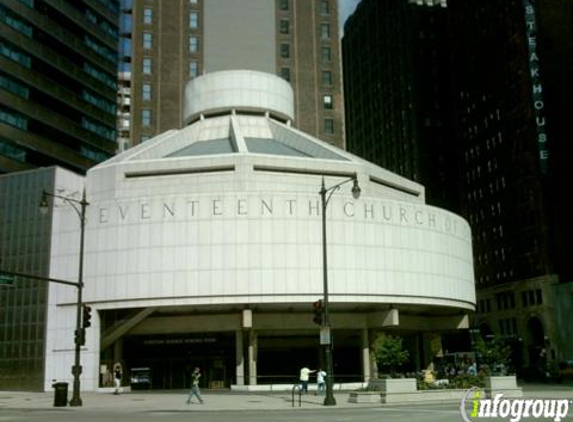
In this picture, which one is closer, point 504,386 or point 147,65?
point 504,386

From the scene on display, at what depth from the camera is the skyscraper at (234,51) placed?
113 meters

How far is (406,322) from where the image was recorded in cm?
6844

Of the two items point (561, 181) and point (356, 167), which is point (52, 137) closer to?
point (356, 167)

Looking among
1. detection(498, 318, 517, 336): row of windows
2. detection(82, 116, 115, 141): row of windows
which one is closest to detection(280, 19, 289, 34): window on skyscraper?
detection(82, 116, 115, 141): row of windows

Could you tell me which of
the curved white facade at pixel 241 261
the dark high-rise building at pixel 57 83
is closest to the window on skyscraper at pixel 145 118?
the dark high-rise building at pixel 57 83

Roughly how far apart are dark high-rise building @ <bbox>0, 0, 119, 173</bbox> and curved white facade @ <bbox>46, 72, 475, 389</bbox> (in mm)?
35142

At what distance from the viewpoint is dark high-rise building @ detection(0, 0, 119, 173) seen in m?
96.6

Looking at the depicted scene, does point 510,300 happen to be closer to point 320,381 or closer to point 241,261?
point 241,261

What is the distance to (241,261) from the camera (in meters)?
56.0

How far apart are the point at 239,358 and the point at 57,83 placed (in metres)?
63.0

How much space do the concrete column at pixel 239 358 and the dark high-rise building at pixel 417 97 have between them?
350ft

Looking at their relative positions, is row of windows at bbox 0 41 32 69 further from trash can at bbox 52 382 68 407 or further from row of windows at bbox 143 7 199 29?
trash can at bbox 52 382 68 407

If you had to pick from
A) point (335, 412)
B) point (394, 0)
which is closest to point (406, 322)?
point (335, 412)

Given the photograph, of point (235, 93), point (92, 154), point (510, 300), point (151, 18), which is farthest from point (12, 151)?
point (510, 300)
